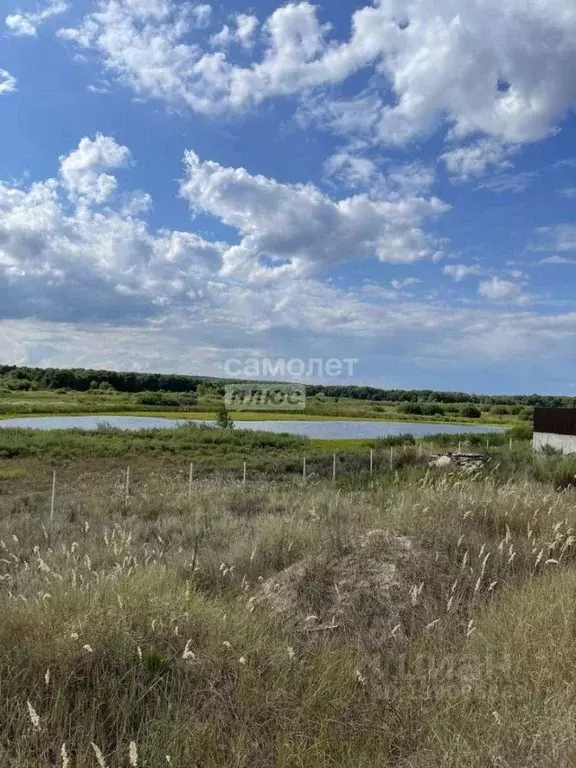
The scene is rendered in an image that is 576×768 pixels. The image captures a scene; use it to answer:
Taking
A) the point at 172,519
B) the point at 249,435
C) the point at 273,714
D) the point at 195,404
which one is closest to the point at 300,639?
the point at 273,714

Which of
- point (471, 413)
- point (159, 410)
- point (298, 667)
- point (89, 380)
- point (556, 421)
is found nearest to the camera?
point (298, 667)

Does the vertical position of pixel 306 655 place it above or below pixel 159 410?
above

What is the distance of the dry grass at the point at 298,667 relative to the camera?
2984mm

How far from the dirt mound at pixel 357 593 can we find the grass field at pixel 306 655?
0.02m

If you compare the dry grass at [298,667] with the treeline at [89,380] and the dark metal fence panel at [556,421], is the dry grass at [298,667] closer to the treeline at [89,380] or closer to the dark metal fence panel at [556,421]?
the dark metal fence panel at [556,421]

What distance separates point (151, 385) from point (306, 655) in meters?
109

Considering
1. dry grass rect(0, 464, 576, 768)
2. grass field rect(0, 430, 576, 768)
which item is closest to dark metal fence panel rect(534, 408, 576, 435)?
grass field rect(0, 430, 576, 768)

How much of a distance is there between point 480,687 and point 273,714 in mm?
1172

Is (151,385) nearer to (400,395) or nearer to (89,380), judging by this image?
(89,380)

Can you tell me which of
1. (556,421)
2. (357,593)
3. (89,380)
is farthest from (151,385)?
(357,593)

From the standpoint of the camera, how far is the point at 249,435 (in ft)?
128

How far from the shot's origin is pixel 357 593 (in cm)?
550

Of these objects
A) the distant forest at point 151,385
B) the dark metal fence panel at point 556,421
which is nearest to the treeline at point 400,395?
the distant forest at point 151,385

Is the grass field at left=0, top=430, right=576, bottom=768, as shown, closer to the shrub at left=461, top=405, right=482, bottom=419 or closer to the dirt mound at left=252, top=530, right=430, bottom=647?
the dirt mound at left=252, top=530, right=430, bottom=647
